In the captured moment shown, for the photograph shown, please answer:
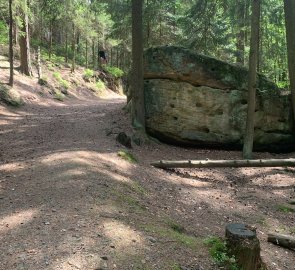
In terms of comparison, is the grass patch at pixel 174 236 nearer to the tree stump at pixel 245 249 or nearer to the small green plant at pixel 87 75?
the tree stump at pixel 245 249

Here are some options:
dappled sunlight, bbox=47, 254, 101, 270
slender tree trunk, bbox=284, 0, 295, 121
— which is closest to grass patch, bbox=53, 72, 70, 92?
slender tree trunk, bbox=284, 0, 295, 121

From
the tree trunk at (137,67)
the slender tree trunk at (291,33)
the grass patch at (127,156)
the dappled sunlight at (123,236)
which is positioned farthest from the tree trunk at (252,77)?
the dappled sunlight at (123,236)

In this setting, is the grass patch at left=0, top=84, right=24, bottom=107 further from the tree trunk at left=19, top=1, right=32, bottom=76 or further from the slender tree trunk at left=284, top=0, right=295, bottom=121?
the slender tree trunk at left=284, top=0, right=295, bottom=121

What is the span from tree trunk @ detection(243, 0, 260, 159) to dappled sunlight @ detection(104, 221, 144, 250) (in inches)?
339

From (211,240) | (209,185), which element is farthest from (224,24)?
(211,240)

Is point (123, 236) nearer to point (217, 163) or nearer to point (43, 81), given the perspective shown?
point (217, 163)

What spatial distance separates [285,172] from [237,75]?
4467mm

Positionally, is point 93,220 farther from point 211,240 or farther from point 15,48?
point 15,48

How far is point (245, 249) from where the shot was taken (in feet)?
17.6

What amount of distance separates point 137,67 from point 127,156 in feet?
13.9

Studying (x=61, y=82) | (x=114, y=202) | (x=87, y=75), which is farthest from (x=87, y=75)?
(x=114, y=202)

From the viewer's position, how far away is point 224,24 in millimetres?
22953

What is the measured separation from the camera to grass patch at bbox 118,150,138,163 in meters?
10.8

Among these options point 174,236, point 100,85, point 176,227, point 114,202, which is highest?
point 100,85
